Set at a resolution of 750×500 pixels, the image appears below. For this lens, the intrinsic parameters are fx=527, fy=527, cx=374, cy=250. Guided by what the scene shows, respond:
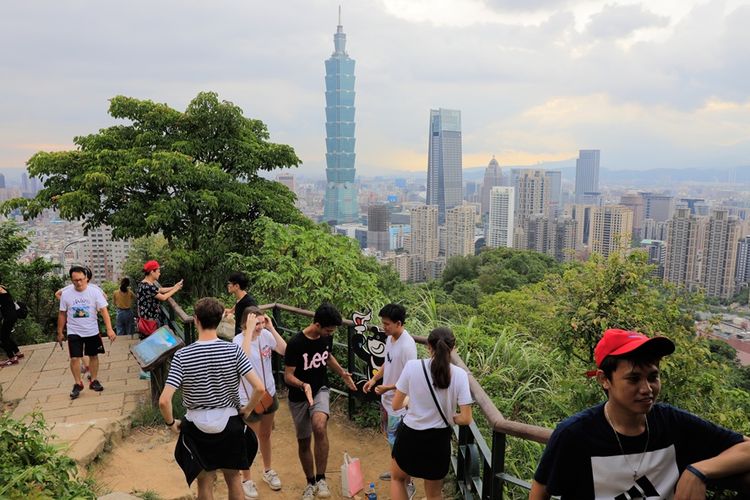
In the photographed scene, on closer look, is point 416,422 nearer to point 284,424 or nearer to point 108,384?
point 284,424

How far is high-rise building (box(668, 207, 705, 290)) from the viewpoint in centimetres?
4416

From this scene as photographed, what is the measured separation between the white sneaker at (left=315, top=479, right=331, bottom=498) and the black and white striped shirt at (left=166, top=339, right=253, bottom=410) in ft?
3.76

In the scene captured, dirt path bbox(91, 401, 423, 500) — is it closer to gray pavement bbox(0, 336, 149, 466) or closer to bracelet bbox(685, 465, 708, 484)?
gray pavement bbox(0, 336, 149, 466)

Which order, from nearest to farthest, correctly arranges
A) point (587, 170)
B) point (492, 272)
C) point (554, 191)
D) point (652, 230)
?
point (492, 272) < point (652, 230) < point (554, 191) < point (587, 170)

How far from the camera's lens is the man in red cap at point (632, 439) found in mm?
1530

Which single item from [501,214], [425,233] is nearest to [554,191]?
[501,214]

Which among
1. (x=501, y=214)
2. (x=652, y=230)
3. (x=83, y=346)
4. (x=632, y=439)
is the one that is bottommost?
(x=501, y=214)

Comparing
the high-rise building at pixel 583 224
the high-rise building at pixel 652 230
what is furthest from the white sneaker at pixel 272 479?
the high-rise building at pixel 583 224

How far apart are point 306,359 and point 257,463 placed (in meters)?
1.26

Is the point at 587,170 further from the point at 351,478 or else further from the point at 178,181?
the point at 351,478

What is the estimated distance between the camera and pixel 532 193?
11725 cm

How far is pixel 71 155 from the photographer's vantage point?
32.2 ft

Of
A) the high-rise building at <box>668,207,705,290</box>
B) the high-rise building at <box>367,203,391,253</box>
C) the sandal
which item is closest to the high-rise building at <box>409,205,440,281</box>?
the high-rise building at <box>367,203,391,253</box>

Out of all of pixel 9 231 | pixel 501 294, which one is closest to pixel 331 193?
pixel 501 294
